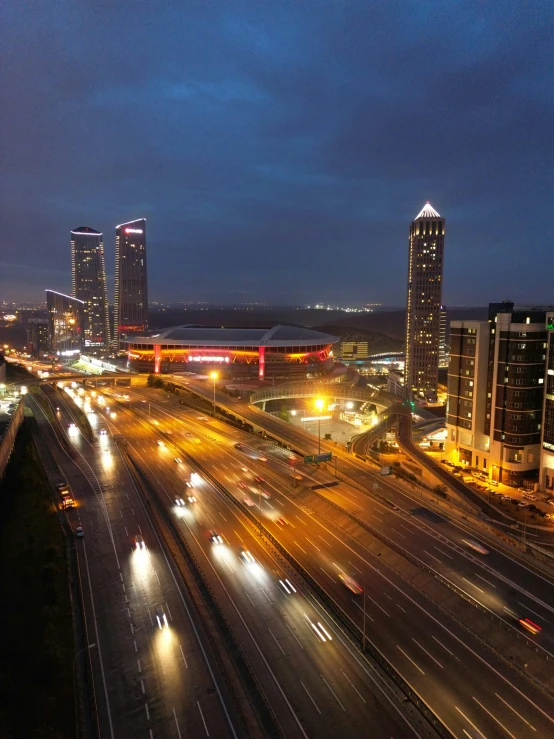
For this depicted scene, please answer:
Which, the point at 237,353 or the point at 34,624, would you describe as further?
the point at 237,353

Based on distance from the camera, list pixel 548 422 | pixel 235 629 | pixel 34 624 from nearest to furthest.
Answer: pixel 235 629, pixel 34 624, pixel 548 422

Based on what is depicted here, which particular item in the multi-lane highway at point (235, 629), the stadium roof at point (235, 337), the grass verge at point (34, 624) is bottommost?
the grass verge at point (34, 624)

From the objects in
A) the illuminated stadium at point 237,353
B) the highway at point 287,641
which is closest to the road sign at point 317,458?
the highway at point 287,641

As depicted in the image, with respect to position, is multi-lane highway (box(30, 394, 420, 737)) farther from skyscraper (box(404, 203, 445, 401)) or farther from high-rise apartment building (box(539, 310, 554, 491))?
skyscraper (box(404, 203, 445, 401))

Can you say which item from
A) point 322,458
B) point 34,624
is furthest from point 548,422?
point 34,624

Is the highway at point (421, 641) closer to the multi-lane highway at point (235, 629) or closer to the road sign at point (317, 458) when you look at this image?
the multi-lane highway at point (235, 629)

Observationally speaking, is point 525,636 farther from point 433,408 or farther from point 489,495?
point 433,408

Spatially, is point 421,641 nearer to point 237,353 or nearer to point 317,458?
point 317,458
